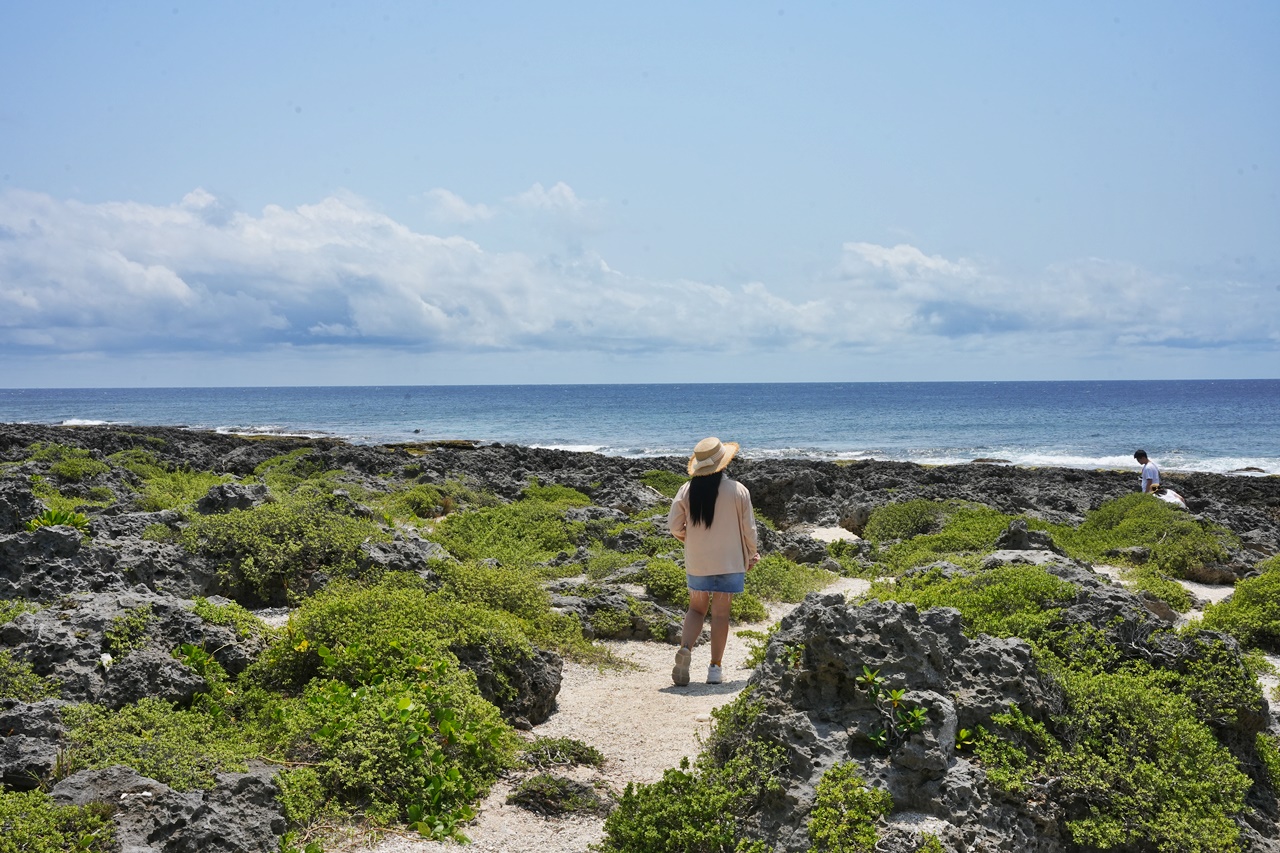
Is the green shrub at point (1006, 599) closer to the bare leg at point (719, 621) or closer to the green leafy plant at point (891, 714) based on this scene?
the green leafy plant at point (891, 714)

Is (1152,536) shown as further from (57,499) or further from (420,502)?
(57,499)

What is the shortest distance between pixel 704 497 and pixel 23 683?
17.4 feet

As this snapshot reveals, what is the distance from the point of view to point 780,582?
13.0m

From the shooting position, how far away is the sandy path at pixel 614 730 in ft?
17.0

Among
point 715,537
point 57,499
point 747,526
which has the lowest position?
point 57,499

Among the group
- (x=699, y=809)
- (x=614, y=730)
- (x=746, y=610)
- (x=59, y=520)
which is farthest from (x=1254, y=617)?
(x=59, y=520)

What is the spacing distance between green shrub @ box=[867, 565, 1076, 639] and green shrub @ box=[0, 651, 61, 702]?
5.82 metres

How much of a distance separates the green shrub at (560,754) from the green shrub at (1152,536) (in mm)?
10911

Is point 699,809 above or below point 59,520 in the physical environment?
below

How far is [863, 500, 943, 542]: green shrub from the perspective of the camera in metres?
18.1

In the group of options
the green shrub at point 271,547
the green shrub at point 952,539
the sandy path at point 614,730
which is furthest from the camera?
the green shrub at point 952,539

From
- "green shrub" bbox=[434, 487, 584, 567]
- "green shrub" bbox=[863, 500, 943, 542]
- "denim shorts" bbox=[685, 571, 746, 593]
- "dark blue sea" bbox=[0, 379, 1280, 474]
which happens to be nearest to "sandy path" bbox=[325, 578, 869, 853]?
"denim shorts" bbox=[685, 571, 746, 593]

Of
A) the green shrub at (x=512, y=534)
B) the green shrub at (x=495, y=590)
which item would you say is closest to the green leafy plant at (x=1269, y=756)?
the green shrub at (x=495, y=590)

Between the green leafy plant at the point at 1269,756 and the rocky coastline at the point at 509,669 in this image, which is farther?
the green leafy plant at the point at 1269,756
